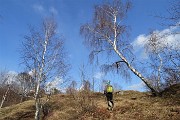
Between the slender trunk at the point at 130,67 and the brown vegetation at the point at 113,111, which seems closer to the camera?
the brown vegetation at the point at 113,111

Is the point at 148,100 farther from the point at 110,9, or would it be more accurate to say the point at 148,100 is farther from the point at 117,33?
the point at 110,9

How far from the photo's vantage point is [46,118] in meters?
23.0

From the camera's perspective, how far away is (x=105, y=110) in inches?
802

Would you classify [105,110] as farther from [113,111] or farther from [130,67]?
[130,67]

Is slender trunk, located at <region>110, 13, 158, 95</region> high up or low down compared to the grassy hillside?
up

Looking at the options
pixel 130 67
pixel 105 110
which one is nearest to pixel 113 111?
pixel 105 110

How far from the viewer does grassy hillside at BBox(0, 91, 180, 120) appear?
58.5 feet

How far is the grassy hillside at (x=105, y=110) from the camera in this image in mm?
17836

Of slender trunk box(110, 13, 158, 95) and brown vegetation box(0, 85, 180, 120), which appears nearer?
brown vegetation box(0, 85, 180, 120)

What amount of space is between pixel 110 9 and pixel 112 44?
337cm

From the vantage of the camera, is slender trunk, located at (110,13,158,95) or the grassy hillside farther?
slender trunk, located at (110,13,158,95)

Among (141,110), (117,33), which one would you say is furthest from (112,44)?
(141,110)

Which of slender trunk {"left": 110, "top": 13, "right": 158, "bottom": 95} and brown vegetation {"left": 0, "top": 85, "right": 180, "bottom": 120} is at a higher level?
slender trunk {"left": 110, "top": 13, "right": 158, "bottom": 95}

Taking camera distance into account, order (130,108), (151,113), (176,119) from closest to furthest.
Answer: (176,119) → (151,113) → (130,108)
